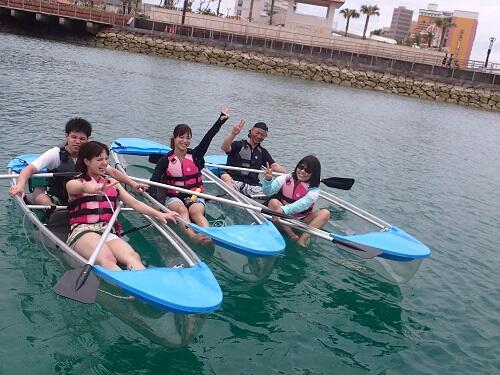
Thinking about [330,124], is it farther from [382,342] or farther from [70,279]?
[70,279]

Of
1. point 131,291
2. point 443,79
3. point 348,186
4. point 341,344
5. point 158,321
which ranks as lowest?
point 341,344

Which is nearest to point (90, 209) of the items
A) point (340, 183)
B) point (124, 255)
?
point (124, 255)

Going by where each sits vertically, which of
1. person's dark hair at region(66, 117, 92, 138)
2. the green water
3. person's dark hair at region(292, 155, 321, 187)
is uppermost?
person's dark hair at region(66, 117, 92, 138)

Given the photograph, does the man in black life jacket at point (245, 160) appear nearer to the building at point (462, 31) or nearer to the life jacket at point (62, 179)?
the life jacket at point (62, 179)

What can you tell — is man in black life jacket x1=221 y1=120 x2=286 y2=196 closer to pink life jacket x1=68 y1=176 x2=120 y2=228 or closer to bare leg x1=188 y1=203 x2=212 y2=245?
bare leg x1=188 y1=203 x2=212 y2=245

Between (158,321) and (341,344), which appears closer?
(158,321)

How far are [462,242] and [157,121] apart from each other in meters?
10.8

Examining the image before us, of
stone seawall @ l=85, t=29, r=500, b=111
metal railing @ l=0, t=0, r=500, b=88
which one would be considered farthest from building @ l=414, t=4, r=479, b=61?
stone seawall @ l=85, t=29, r=500, b=111

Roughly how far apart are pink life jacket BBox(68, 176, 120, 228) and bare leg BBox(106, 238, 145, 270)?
1.24 ft

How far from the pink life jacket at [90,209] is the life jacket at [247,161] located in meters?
3.48

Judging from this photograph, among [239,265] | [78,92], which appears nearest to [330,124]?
[78,92]

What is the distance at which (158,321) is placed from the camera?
4.38 metres

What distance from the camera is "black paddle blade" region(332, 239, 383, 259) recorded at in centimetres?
599

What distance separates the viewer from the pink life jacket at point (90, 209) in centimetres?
518
